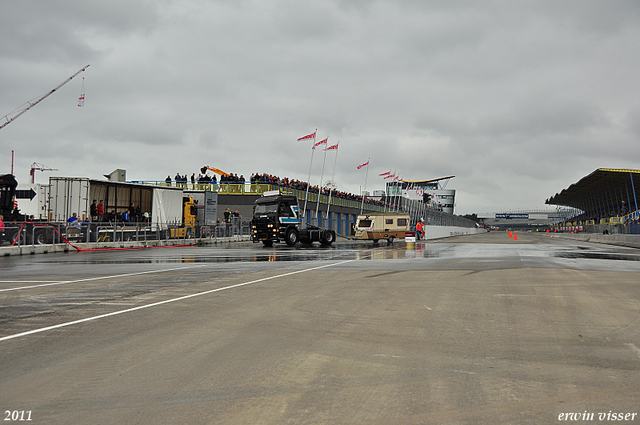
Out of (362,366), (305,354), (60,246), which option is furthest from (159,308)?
(60,246)

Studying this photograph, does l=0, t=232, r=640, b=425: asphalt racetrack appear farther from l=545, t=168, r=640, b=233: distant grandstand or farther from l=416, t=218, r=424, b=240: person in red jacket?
l=545, t=168, r=640, b=233: distant grandstand

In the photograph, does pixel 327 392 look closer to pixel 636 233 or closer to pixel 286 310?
pixel 286 310

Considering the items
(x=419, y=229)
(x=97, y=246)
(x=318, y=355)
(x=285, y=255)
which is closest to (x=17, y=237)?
(x=97, y=246)

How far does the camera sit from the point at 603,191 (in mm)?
103750

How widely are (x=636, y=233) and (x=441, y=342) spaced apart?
4229 centimetres

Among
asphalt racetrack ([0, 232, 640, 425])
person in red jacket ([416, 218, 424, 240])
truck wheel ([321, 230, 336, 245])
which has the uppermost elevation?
person in red jacket ([416, 218, 424, 240])

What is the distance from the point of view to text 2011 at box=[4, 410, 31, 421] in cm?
376

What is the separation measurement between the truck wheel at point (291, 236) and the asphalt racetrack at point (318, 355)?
2059cm

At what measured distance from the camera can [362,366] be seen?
199 inches

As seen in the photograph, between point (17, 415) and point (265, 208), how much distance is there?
27.8 meters

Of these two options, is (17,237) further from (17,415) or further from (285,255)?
(17,415)

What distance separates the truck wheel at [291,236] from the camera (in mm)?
31375

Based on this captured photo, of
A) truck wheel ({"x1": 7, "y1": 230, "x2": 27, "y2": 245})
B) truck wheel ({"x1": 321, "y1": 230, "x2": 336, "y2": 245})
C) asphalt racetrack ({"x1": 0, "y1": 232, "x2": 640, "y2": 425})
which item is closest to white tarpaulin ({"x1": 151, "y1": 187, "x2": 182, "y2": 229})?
truck wheel ({"x1": 7, "y1": 230, "x2": 27, "y2": 245})

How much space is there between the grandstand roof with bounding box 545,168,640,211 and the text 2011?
251 feet
